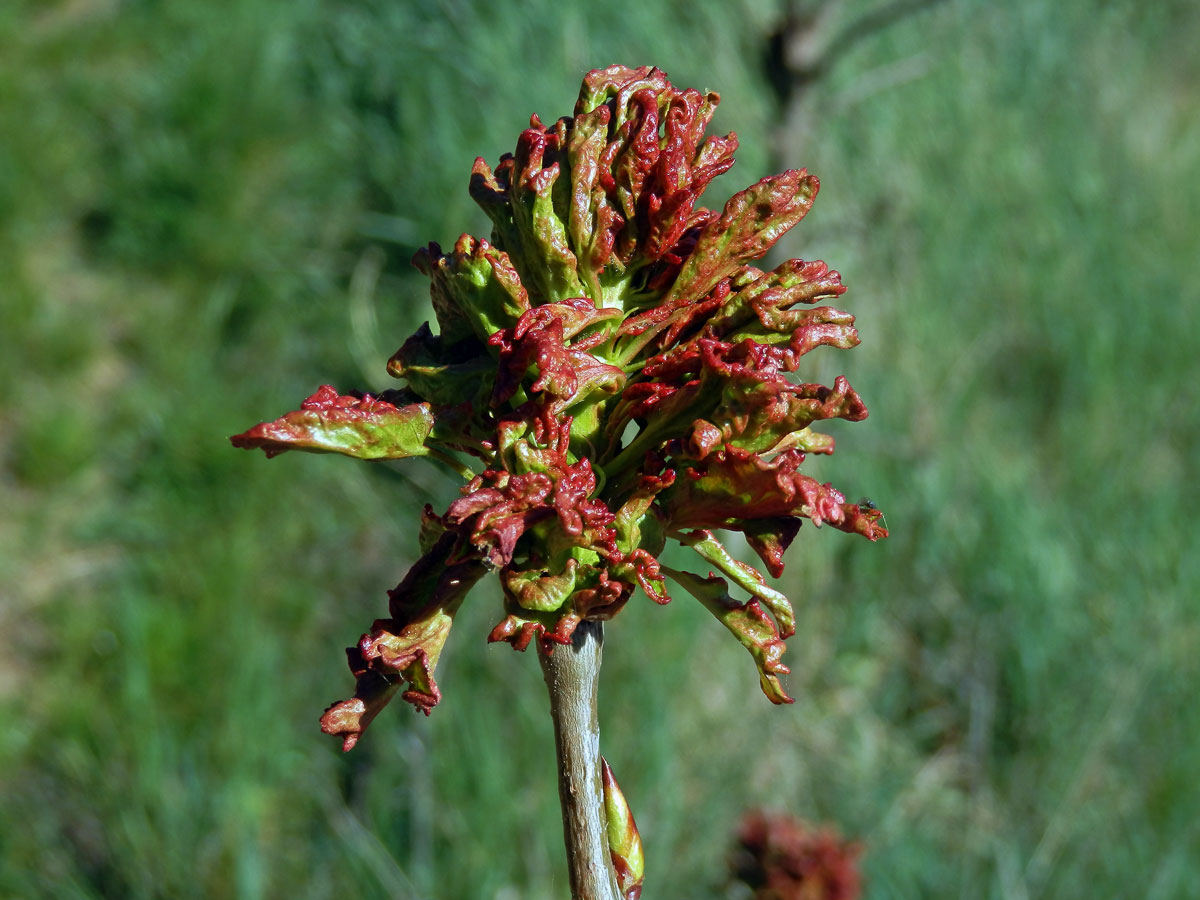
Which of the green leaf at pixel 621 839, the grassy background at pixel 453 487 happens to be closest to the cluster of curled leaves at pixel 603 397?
the green leaf at pixel 621 839

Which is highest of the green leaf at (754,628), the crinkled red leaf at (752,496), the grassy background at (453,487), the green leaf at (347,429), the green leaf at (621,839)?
the grassy background at (453,487)

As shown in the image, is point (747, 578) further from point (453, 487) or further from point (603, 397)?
point (453, 487)

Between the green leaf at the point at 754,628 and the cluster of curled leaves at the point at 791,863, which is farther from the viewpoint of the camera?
the cluster of curled leaves at the point at 791,863

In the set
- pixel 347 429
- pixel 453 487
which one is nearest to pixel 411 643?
pixel 347 429

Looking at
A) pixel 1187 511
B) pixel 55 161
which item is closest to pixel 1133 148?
pixel 1187 511

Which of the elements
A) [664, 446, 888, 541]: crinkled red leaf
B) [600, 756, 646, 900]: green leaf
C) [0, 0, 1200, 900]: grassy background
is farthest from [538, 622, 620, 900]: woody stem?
[0, 0, 1200, 900]: grassy background

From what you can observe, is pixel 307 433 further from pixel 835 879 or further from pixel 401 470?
pixel 401 470

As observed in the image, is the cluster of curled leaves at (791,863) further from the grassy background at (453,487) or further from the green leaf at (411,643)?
the green leaf at (411,643)
